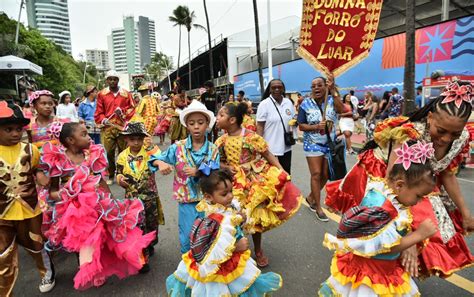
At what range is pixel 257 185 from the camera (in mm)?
3371

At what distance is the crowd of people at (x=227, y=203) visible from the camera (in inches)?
79.6

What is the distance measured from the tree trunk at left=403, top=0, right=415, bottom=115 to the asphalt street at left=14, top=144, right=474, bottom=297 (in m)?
5.38

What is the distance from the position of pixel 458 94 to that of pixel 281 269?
7.37 ft

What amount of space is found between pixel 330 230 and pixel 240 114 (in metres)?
2.04

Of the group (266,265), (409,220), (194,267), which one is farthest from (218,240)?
(266,265)

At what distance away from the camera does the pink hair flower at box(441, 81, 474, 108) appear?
2.30m

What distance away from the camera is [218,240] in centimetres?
215

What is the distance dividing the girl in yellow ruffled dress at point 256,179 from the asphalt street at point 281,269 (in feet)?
1.31

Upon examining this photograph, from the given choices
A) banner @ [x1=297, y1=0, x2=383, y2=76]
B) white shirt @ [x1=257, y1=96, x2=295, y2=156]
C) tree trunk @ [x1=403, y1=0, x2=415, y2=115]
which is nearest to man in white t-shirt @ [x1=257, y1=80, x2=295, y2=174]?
white shirt @ [x1=257, y1=96, x2=295, y2=156]

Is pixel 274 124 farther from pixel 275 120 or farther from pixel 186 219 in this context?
pixel 186 219

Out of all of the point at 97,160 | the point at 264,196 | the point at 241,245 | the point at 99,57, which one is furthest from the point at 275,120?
the point at 99,57

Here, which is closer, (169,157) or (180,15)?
(169,157)

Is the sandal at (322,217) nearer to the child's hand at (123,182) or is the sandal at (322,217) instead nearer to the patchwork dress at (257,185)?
the patchwork dress at (257,185)

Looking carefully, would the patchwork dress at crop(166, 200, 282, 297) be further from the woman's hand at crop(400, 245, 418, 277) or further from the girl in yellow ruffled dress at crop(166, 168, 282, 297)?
the woman's hand at crop(400, 245, 418, 277)
